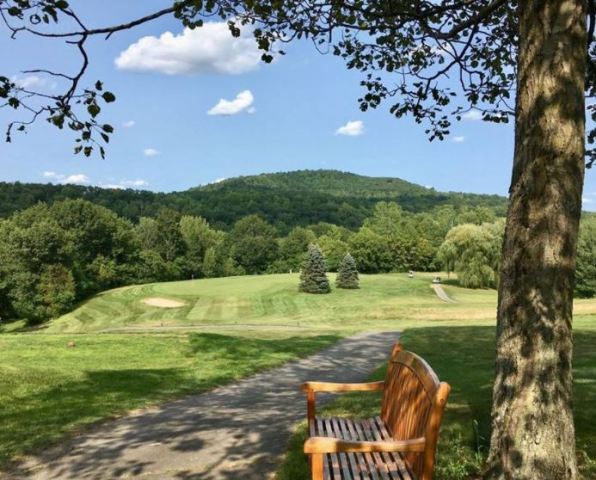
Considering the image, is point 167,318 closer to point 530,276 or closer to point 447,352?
point 447,352

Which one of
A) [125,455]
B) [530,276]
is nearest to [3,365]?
[125,455]

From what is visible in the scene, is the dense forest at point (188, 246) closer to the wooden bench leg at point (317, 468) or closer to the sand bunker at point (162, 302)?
the sand bunker at point (162, 302)

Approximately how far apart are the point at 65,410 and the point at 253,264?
99461mm

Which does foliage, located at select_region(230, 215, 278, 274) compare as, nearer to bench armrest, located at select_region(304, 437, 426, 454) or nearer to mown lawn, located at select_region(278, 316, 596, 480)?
mown lawn, located at select_region(278, 316, 596, 480)

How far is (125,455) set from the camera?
5875mm

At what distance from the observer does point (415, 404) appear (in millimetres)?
4094

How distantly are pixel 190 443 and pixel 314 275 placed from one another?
54057 mm

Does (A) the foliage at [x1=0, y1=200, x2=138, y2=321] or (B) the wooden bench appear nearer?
(B) the wooden bench

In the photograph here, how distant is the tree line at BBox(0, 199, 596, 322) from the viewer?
194ft

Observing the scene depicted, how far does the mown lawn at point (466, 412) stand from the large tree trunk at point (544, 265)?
0.89m

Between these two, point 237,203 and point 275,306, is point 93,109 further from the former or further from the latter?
point 237,203

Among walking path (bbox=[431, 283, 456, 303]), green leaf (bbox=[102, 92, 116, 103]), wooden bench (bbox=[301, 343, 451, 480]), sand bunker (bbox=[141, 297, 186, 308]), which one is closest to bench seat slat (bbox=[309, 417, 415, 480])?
wooden bench (bbox=[301, 343, 451, 480])

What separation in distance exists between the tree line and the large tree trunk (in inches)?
2264

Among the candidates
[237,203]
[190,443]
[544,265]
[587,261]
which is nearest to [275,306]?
[587,261]
